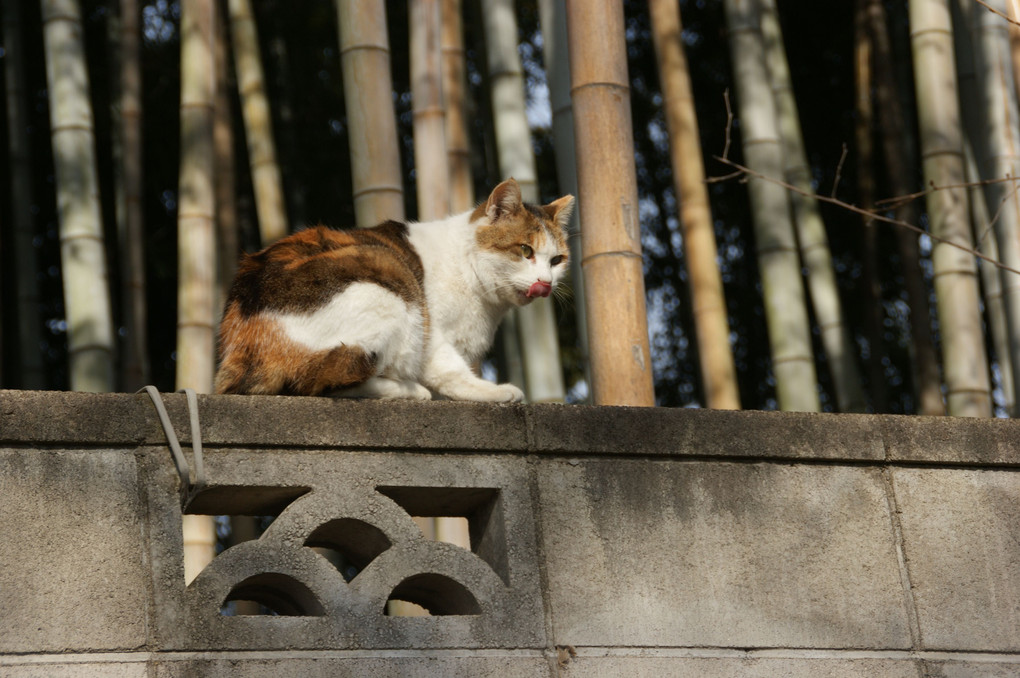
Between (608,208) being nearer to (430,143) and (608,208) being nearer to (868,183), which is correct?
(430,143)

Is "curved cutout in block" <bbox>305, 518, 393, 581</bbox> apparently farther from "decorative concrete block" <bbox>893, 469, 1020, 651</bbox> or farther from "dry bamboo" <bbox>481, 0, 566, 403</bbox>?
"dry bamboo" <bbox>481, 0, 566, 403</bbox>

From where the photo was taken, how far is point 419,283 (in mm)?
3256

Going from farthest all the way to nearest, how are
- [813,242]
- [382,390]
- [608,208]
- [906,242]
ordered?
[813,242] → [906,242] → [608,208] → [382,390]

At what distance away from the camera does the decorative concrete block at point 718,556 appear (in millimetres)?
2541

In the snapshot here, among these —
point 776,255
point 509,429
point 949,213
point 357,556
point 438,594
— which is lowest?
point 438,594

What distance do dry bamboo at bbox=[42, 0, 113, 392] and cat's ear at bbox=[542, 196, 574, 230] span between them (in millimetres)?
1899

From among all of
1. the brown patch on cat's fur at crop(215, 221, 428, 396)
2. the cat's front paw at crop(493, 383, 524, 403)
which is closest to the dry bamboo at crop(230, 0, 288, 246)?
the brown patch on cat's fur at crop(215, 221, 428, 396)

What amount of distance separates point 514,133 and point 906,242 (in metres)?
1.97

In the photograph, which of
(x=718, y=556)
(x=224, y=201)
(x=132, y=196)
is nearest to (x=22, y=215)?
(x=132, y=196)

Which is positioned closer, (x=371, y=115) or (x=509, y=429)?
(x=509, y=429)

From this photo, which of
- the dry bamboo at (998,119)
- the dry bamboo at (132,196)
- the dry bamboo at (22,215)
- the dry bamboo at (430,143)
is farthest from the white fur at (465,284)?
the dry bamboo at (22,215)

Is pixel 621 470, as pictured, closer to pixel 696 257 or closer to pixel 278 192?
pixel 696 257

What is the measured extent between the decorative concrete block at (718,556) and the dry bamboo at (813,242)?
3.04m

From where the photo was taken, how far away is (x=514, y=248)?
344 cm
